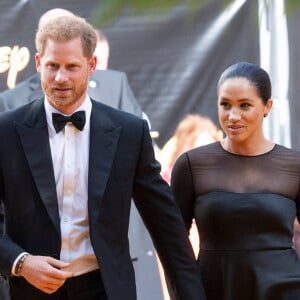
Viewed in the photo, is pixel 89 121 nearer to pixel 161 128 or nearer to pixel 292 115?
pixel 161 128

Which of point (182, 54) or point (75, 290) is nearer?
point (75, 290)

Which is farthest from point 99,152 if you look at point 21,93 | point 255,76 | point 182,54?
point 182,54

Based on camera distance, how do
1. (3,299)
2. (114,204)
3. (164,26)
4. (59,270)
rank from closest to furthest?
(59,270)
(114,204)
(3,299)
(164,26)

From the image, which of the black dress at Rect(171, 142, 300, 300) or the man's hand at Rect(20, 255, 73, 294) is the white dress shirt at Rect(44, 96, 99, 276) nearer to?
the man's hand at Rect(20, 255, 73, 294)

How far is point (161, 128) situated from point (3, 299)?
125 centimetres

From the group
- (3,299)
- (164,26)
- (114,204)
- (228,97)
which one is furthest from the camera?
(164,26)

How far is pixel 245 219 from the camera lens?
3166mm

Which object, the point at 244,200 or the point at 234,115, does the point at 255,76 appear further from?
the point at 244,200

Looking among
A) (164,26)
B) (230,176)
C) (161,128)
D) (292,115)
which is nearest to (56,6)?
(164,26)

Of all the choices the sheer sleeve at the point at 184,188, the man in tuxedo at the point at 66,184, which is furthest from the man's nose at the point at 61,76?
the sheer sleeve at the point at 184,188

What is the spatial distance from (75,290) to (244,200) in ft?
2.53

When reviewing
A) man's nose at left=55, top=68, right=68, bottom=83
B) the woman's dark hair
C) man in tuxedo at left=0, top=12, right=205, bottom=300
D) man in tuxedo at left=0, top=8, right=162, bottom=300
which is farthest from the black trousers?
man in tuxedo at left=0, top=8, right=162, bottom=300

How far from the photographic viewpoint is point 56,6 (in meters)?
4.46

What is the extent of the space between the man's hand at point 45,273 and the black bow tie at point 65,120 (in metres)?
0.46
